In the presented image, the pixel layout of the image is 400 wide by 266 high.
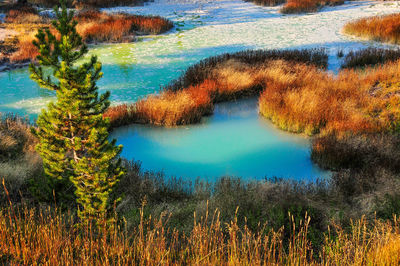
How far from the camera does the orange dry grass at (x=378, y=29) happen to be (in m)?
15.1

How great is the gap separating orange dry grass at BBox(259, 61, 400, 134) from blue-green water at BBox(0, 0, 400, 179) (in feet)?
1.41

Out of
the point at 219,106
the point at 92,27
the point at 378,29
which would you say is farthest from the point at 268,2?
the point at 219,106

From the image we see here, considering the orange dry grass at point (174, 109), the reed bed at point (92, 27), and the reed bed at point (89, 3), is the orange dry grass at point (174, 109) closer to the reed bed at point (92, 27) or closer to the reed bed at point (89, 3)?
the reed bed at point (92, 27)

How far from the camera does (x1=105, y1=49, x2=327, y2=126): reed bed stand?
8.67 metres

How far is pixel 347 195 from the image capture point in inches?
211

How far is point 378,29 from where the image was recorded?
15.7 meters

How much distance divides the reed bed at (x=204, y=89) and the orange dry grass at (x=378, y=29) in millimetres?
3602

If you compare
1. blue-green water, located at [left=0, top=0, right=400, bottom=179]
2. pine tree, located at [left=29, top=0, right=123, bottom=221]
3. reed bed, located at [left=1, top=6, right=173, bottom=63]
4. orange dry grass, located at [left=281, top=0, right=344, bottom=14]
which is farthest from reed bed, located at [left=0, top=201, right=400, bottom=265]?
orange dry grass, located at [left=281, top=0, right=344, bottom=14]

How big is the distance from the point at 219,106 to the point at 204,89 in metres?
0.58

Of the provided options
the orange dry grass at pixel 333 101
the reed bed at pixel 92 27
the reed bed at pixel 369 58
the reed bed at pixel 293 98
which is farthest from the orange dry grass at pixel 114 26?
the orange dry grass at pixel 333 101

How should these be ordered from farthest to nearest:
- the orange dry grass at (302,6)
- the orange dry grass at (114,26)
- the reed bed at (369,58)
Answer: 1. the orange dry grass at (302,6)
2. the orange dry grass at (114,26)
3. the reed bed at (369,58)

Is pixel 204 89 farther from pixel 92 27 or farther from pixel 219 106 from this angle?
pixel 92 27

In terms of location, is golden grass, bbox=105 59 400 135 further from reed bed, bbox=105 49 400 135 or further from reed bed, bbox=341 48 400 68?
reed bed, bbox=341 48 400 68

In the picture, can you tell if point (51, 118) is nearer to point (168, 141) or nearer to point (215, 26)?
point (168, 141)
